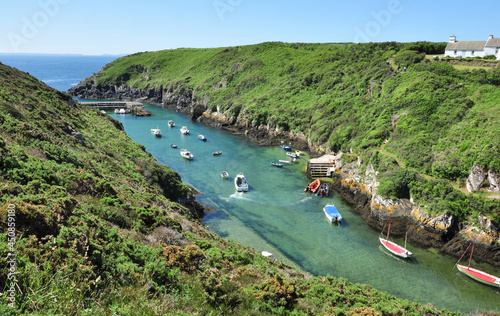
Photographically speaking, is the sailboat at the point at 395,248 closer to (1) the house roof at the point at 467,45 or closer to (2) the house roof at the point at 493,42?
(2) the house roof at the point at 493,42

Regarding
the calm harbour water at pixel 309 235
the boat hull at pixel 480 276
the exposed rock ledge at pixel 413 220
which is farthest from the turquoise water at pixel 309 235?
the exposed rock ledge at pixel 413 220

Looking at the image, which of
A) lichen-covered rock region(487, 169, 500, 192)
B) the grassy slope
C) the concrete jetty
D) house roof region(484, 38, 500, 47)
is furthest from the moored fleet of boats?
the concrete jetty

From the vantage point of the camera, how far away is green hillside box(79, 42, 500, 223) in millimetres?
30859

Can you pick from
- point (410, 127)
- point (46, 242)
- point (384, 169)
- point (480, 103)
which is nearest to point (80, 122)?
point (46, 242)

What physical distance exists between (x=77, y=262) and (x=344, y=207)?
32.0 m

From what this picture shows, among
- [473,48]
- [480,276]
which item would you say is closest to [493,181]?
[480,276]

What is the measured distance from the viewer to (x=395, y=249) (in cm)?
2636

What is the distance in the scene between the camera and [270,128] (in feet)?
223

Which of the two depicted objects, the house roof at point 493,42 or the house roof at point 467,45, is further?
the house roof at point 467,45

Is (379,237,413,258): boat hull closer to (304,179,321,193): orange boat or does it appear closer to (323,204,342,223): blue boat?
(323,204,342,223): blue boat

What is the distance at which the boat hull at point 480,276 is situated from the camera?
22562mm

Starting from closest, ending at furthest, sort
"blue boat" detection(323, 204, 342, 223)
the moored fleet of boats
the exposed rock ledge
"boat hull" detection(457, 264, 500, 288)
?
"boat hull" detection(457, 264, 500, 288) < the moored fleet of boats < the exposed rock ledge < "blue boat" detection(323, 204, 342, 223)

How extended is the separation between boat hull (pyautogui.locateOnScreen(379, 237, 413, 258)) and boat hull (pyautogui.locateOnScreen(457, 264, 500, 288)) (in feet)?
12.9

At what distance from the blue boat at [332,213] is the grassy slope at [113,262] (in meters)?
14.7
